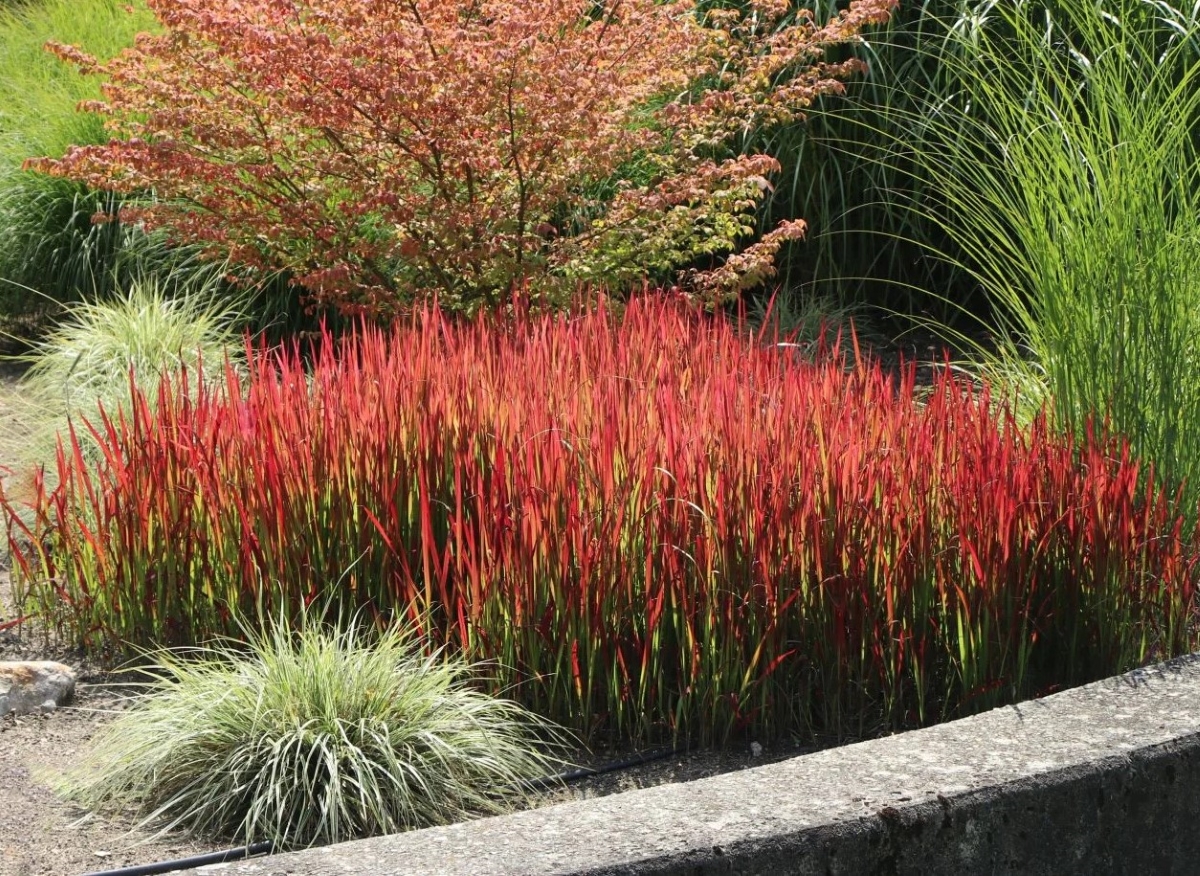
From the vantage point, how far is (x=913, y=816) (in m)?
2.29

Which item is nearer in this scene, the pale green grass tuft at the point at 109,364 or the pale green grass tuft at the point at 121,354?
the pale green grass tuft at the point at 109,364

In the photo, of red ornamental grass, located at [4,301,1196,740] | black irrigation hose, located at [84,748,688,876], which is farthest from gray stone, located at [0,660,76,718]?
black irrigation hose, located at [84,748,688,876]

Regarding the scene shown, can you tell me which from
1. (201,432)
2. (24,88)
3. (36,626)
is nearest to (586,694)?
A: (201,432)

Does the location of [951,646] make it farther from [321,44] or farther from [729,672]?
[321,44]

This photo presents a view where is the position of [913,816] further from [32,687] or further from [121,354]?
[121,354]

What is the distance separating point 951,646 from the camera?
2.99m

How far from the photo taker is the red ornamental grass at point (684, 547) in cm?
291

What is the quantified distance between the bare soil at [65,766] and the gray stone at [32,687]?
3 centimetres

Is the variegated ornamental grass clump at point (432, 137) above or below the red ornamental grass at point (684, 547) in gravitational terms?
above

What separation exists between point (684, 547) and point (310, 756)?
32.7 inches

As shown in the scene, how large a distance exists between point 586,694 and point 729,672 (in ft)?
0.95

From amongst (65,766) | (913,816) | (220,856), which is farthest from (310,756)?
(913,816)

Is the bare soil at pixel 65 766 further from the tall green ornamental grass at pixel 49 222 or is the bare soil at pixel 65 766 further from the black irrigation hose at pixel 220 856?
the tall green ornamental grass at pixel 49 222

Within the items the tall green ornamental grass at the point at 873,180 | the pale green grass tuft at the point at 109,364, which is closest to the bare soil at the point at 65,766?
the pale green grass tuft at the point at 109,364
